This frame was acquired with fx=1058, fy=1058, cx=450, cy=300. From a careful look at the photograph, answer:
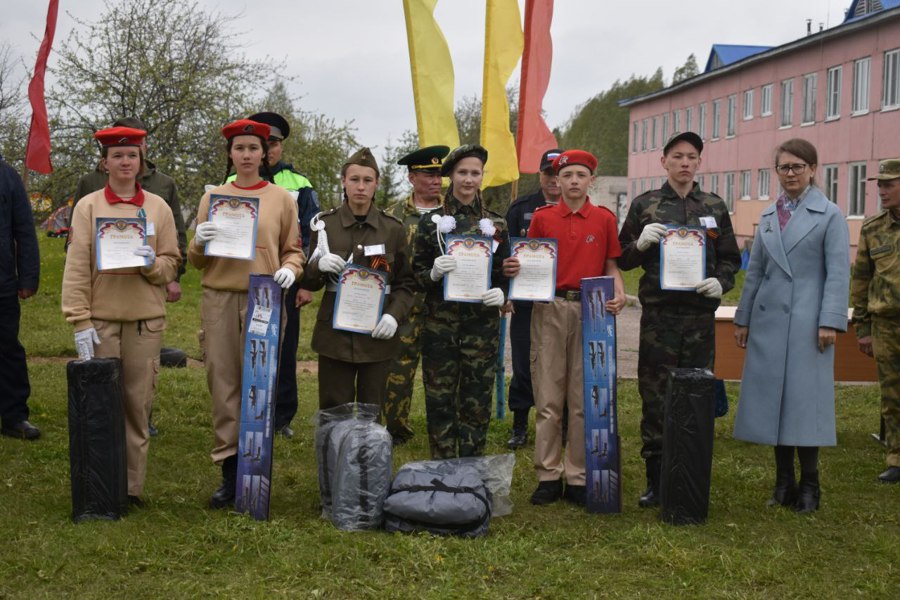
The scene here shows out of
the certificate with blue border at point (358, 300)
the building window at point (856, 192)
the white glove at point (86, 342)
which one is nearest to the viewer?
the white glove at point (86, 342)

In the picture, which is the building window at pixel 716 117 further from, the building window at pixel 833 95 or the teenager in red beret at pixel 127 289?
the teenager in red beret at pixel 127 289

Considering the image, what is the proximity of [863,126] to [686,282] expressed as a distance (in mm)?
29641

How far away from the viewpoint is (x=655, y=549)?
536cm

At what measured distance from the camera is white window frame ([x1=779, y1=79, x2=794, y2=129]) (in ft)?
127

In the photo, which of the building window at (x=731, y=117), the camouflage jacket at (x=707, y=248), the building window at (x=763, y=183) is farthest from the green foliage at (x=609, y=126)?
the camouflage jacket at (x=707, y=248)

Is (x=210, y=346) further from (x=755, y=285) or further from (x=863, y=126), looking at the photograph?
(x=863, y=126)

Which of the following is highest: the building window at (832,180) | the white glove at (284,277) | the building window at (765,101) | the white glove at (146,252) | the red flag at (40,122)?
the building window at (765,101)

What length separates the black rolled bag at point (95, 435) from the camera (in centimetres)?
560

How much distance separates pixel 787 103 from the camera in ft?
129

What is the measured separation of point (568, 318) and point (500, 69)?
3376 millimetres

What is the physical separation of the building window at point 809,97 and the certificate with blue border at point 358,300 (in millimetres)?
33799

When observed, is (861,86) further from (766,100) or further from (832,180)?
(766,100)

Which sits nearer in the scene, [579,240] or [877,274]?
[579,240]

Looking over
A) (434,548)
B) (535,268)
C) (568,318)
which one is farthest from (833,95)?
(434,548)
